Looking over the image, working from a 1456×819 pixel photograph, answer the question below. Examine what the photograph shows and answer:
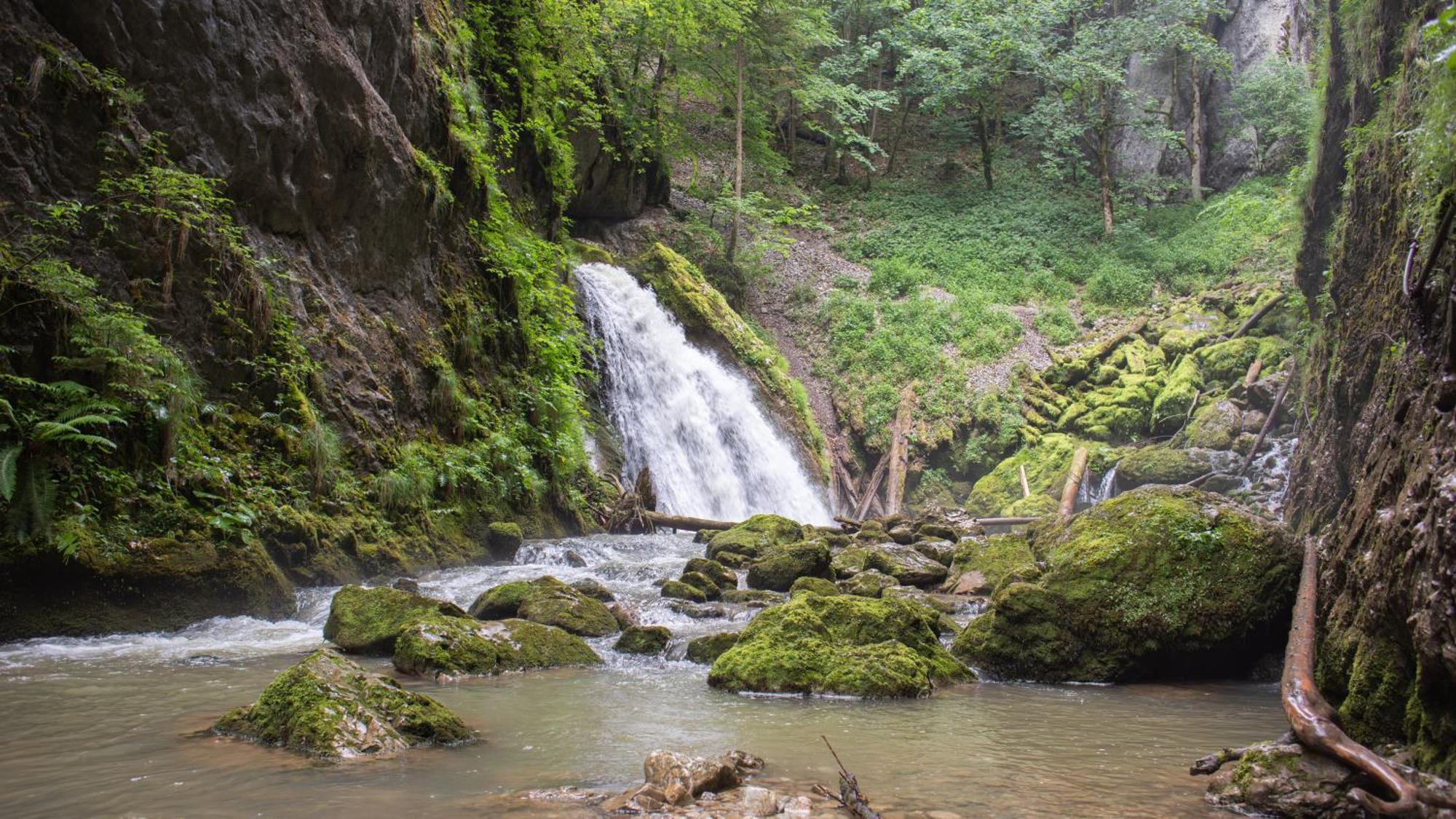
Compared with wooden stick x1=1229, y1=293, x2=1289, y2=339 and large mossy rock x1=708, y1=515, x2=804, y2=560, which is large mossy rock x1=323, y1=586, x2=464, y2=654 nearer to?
large mossy rock x1=708, y1=515, x2=804, y2=560

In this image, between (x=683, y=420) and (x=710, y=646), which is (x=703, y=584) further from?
(x=683, y=420)

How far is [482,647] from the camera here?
6727mm

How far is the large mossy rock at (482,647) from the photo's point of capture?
6.48m

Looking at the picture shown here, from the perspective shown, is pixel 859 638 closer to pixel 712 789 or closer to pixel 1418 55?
pixel 712 789

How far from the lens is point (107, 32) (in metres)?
8.20

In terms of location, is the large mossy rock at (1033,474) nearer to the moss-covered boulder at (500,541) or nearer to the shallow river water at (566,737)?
the moss-covered boulder at (500,541)

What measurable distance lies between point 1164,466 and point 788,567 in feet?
41.5

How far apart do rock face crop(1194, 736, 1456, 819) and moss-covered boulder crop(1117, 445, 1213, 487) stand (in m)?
15.9

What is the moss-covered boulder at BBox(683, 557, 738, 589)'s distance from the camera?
10.3 m

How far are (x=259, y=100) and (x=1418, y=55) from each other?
11207mm

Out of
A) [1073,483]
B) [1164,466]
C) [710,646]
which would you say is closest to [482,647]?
[710,646]

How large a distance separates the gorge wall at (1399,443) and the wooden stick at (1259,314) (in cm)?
1327

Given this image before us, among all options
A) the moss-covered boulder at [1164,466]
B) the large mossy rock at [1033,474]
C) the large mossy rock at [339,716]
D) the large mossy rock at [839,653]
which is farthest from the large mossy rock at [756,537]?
the moss-covered boulder at [1164,466]

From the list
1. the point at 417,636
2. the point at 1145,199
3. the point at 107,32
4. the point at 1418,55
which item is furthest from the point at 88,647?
the point at 1145,199
